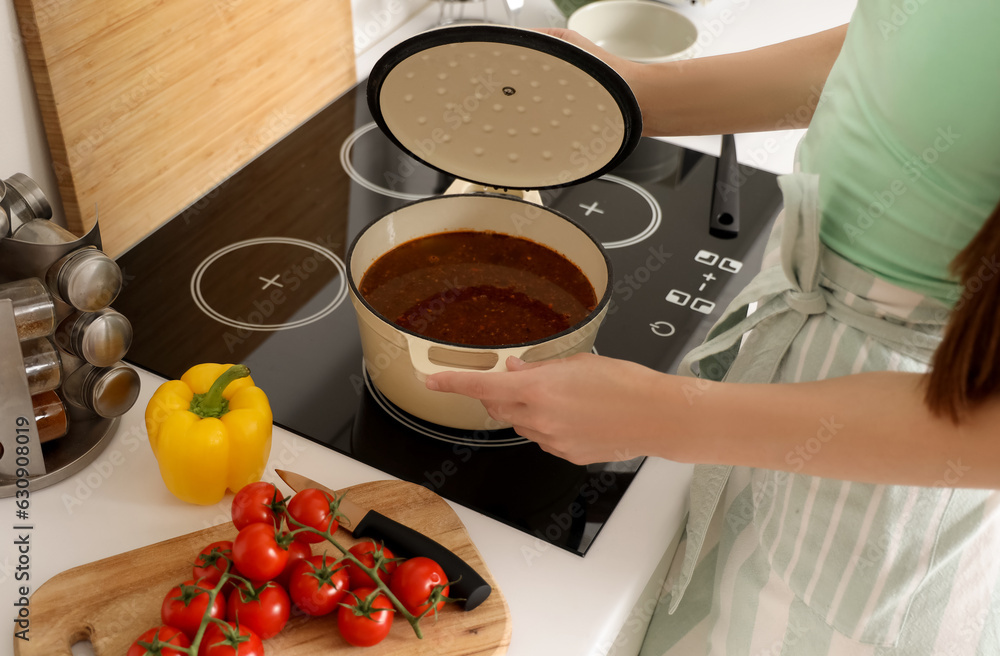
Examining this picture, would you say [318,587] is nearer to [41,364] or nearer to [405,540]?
[405,540]

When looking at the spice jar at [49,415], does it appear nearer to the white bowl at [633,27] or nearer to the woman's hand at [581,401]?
the woman's hand at [581,401]

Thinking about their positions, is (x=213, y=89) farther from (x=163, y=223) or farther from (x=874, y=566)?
(x=874, y=566)

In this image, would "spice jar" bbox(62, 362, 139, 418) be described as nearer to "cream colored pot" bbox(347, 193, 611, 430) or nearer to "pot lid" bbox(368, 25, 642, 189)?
"cream colored pot" bbox(347, 193, 611, 430)

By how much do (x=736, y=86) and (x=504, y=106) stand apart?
0.26 meters

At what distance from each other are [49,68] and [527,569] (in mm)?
727

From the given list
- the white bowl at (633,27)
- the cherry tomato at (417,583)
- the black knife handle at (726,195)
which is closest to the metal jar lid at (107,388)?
the cherry tomato at (417,583)

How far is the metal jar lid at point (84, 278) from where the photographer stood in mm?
740

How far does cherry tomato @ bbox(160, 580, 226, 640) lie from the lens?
662 mm

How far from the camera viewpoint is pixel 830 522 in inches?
29.7

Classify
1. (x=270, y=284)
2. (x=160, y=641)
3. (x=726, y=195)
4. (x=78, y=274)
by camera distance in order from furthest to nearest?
(x=726, y=195), (x=270, y=284), (x=78, y=274), (x=160, y=641)

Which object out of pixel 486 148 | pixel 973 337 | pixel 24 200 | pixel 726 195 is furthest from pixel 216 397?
pixel 726 195

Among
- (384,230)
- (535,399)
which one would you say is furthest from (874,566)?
(384,230)

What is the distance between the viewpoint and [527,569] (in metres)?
0.79

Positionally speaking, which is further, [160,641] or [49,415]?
[49,415]
